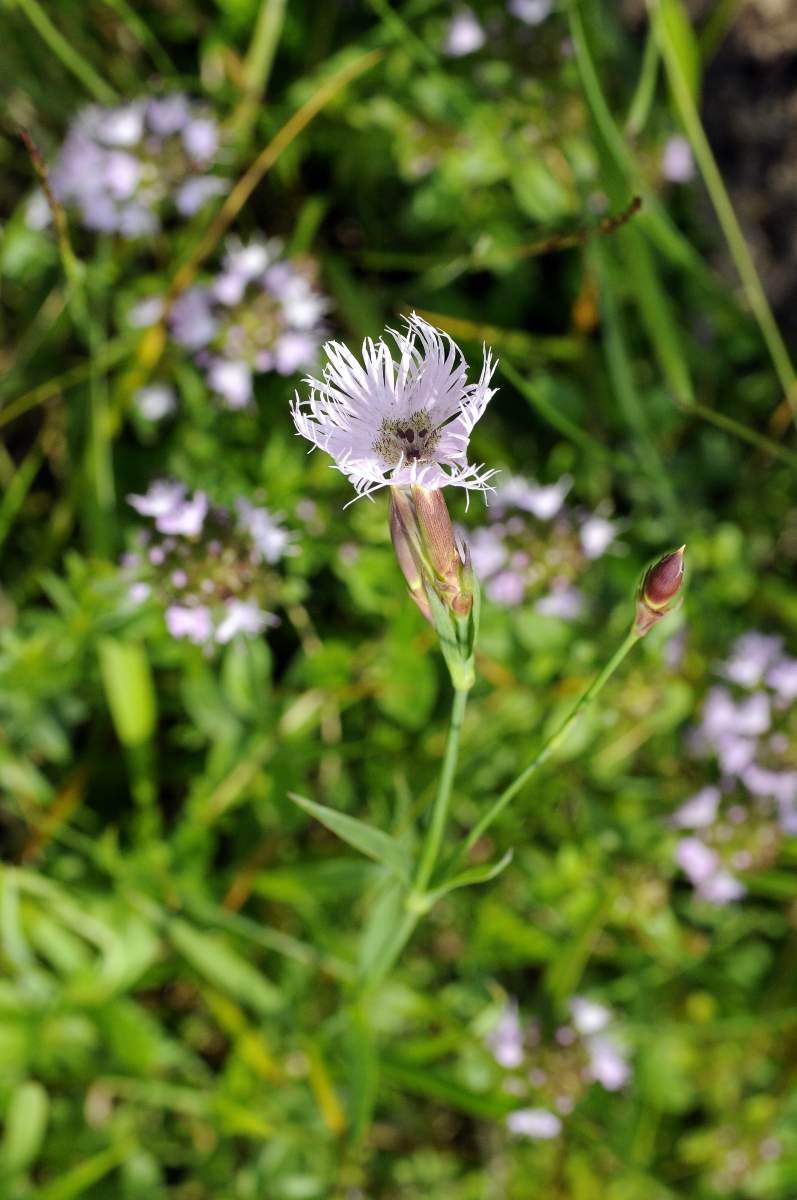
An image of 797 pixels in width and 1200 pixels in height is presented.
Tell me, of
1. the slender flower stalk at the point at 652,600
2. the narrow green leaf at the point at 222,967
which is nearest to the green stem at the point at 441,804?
the slender flower stalk at the point at 652,600

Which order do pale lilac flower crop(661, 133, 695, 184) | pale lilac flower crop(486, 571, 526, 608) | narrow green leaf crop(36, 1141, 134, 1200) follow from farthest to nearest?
pale lilac flower crop(661, 133, 695, 184)
narrow green leaf crop(36, 1141, 134, 1200)
pale lilac flower crop(486, 571, 526, 608)

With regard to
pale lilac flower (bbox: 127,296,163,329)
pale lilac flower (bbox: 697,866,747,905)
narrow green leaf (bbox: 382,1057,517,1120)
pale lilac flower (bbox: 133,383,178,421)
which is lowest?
narrow green leaf (bbox: 382,1057,517,1120)

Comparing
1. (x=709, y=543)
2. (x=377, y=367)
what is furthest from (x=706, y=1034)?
(x=377, y=367)

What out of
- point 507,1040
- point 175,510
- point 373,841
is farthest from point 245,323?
point 507,1040

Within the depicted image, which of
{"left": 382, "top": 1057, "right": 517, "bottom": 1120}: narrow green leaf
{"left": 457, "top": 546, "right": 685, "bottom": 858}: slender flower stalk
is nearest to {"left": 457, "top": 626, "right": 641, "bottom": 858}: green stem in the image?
{"left": 457, "top": 546, "right": 685, "bottom": 858}: slender flower stalk

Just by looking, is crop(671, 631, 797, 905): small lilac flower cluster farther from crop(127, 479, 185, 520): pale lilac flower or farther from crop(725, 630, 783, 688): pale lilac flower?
crop(127, 479, 185, 520): pale lilac flower

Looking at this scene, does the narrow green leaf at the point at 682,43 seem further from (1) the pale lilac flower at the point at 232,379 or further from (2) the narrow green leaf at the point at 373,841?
(2) the narrow green leaf at the point at 373,841
